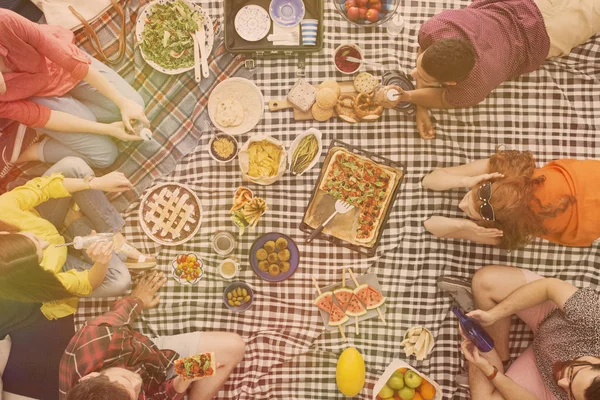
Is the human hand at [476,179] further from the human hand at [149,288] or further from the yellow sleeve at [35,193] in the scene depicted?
the yellow sleeve at [35,193]

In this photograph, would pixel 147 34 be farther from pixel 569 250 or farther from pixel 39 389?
pixel 569 250

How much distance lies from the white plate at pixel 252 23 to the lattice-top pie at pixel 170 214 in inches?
41.0

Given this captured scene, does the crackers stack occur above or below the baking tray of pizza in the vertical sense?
above

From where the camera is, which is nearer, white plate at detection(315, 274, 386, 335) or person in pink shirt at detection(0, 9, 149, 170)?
person in pink shirt at detection(0, 9, 149, 170)

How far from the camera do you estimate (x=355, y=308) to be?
3.19m

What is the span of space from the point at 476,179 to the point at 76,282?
2367 mm

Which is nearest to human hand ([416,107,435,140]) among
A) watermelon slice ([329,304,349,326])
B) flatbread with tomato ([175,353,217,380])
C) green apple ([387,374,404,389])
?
watermelon slice ([329,304,349,326])

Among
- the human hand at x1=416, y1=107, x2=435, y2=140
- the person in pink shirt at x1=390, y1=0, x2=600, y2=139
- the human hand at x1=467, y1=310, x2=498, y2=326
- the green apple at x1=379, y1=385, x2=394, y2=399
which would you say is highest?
the person in pink shirt at x1=390, y1=0, x2=600, y2=139

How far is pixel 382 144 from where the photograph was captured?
3256mm

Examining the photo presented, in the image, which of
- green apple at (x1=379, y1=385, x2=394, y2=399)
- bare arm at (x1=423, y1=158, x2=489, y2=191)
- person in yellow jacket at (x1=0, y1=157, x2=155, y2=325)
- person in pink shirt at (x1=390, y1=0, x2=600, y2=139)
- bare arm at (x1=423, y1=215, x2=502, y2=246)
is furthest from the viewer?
green apple at (x1=379, y1=385, x2=394, y2=399)

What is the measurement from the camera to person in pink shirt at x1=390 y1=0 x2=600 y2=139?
272 cm

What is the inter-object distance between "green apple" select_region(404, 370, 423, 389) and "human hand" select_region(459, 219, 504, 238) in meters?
0.94

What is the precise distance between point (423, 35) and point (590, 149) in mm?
1336

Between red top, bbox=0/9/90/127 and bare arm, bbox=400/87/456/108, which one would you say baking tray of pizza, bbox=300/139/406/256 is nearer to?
bare arm, bbox=400/87/456/108
